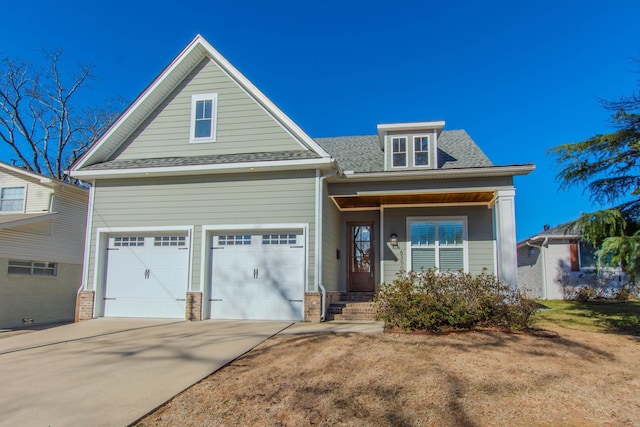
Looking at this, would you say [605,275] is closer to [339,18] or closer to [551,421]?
[339,18]

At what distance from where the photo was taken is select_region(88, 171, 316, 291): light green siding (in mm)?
10164

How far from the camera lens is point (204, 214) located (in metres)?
10.6

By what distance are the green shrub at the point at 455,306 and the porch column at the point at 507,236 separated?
2.03 metres

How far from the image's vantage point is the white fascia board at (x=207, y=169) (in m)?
9.94

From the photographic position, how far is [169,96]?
11.6 m

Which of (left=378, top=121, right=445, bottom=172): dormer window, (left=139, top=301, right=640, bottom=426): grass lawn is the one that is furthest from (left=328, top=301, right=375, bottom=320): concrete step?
(left=378, top=121, right=445, bottom=172): dormer window

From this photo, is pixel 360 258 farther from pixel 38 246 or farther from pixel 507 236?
pixel 38 246

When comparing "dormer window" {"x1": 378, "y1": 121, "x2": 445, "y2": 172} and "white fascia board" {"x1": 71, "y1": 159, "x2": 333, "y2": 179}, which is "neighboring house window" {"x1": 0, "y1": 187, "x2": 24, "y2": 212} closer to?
"white fascia board" {"x1": 71, "y1": 159, "x2": 333, "y2": 179}

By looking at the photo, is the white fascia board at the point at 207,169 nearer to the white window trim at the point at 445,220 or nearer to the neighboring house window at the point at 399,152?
the neighboring house window at the point at 399,152

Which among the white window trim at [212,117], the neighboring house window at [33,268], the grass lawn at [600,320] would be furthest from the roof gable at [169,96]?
the grass lawn at [600,320]

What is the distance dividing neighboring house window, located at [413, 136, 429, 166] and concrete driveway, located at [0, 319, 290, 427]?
6.18m

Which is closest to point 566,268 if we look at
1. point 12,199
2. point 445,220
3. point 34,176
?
point 445,220

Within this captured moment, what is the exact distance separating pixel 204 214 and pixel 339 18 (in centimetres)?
961

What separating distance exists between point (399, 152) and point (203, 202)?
5852mm
